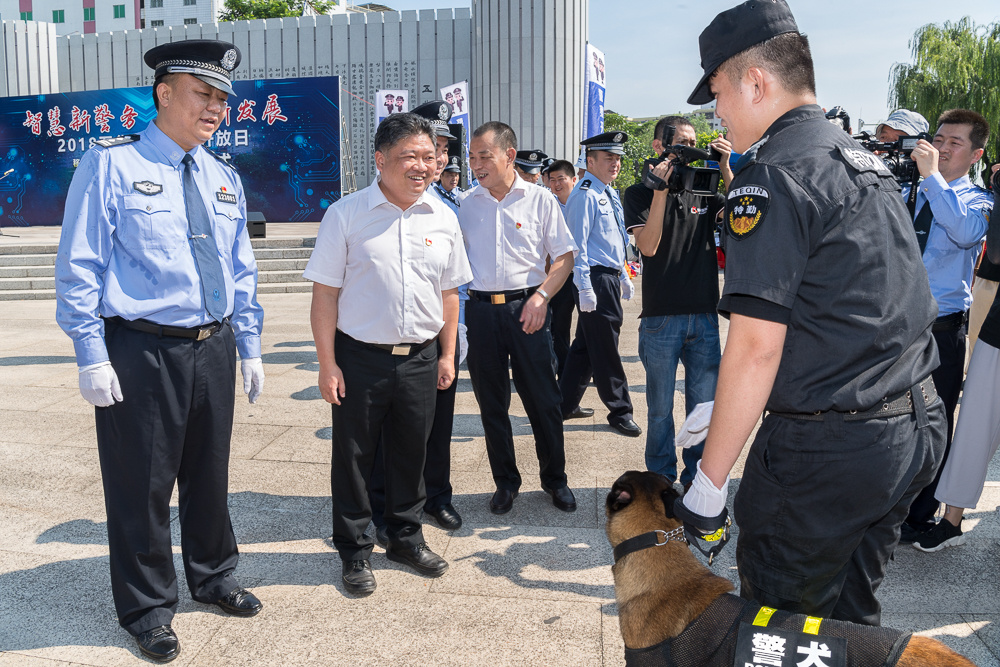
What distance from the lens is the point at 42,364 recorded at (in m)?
8.20

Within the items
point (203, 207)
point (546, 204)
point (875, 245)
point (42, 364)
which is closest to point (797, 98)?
point (875, 245)

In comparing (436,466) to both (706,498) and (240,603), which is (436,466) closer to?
(240,603)

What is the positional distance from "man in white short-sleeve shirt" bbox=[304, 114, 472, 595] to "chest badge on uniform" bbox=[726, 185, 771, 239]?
194 centimetres

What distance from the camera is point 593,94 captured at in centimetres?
1750

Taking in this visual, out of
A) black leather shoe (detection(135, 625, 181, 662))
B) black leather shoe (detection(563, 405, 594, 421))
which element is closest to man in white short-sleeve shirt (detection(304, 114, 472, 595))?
black leather shoe (detection(135, 625, 181, 662))

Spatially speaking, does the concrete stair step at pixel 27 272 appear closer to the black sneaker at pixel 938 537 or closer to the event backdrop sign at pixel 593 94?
the event backdrop sign at pixel 593 94

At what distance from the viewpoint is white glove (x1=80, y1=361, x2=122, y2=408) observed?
282cm

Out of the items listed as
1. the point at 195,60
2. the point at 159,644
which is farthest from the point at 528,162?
the point at 159,644

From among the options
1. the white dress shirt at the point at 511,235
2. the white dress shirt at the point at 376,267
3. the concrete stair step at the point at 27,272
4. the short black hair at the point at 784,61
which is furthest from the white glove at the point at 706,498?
the concrete stair step at the point at 27,272

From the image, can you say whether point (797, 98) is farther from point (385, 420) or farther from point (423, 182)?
point (385, 420)

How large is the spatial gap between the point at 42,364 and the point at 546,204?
6.40 m

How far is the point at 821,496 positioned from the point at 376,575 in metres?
2.44

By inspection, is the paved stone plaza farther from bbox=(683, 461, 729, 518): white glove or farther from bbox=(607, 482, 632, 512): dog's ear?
bbox=(683, 461, 729, 518): white glove

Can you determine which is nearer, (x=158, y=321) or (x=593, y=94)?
(x=158, y=321)
